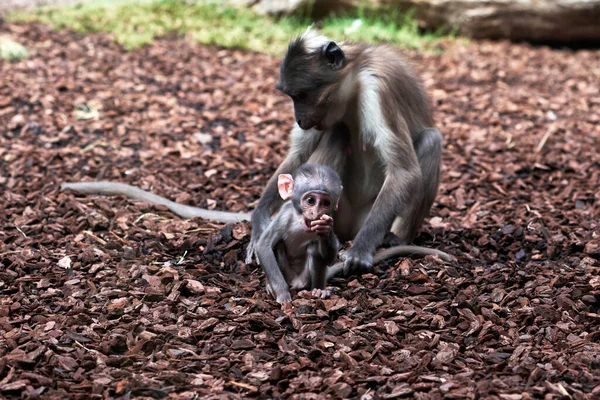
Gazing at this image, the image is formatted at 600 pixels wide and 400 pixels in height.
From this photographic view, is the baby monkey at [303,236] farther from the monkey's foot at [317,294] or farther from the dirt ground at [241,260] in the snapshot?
the dirt ground at [241,260]

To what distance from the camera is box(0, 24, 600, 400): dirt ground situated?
4.09m

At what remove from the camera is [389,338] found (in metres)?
4.51

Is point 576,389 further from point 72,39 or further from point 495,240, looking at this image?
point 72,39

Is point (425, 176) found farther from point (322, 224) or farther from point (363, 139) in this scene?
point (322, 224)

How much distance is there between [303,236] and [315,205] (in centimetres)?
46

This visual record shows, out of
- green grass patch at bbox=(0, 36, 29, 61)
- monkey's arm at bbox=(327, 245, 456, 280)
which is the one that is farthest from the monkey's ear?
green grass patch at bbox=(0, 36, 29, 61)

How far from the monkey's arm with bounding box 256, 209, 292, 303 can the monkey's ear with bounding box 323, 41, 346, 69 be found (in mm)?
1347

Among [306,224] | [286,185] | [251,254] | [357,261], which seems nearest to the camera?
[306,224]

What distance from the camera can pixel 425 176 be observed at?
6.18 m

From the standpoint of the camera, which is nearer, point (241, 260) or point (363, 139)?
point (241, 260)

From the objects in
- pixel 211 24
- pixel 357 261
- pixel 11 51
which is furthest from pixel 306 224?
pixel 211 24

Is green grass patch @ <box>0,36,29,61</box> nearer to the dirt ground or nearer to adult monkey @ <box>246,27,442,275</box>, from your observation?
the dirt ground

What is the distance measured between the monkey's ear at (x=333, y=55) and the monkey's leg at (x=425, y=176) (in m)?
0.95

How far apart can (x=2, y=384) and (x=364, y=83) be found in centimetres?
334
